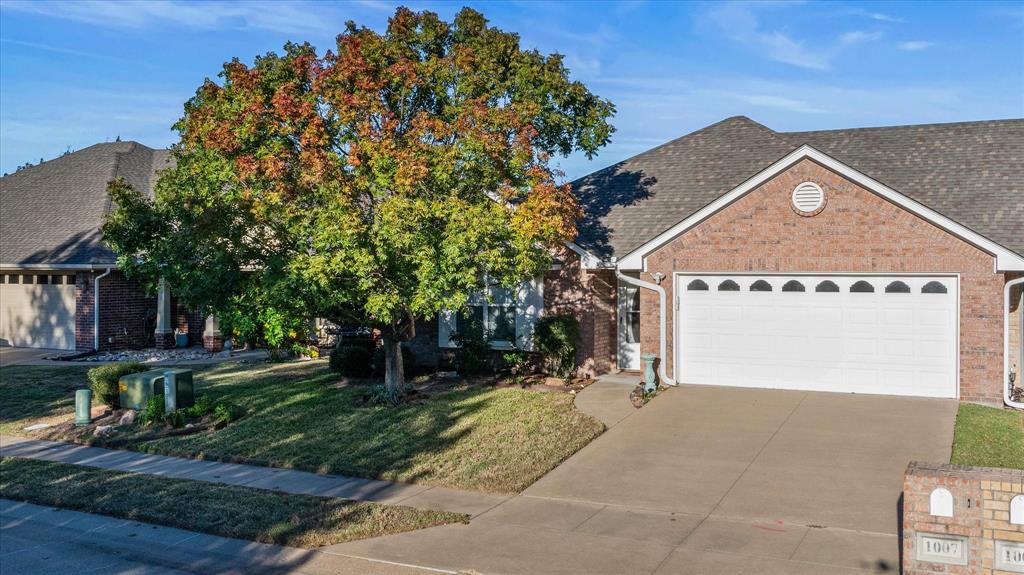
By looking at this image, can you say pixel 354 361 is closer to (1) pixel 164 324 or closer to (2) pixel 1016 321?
(1) pixel 164 324

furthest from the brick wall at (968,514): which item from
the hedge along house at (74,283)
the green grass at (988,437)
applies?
the hedge along house at (74,283)

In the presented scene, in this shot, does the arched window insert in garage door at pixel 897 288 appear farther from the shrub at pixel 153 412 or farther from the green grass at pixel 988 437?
the shrub at pixel 153 412

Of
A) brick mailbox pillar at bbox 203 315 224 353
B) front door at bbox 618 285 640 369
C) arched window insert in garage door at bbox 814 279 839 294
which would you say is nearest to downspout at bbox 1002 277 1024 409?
arched window insert in garage door at bbox 814 279 839 294

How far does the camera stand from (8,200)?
29891 mm

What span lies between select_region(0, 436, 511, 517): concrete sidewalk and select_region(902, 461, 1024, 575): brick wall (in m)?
4.93

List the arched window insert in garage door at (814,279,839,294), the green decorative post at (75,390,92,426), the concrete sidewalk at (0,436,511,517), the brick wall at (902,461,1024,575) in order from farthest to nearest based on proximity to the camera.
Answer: the arched window insert in garage door at (814,279,839,294) < the green decorative post at (75,390,92,426) < the concrete sidewalk at (0,436,511,517) < the brick wall at (902,461,1024,575)

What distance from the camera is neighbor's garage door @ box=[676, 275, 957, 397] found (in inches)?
614

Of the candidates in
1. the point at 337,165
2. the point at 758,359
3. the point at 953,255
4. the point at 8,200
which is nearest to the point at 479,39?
the point at 337,165

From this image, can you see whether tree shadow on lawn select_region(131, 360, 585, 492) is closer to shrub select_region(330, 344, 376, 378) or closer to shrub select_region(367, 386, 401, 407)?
shrub select_region(367, 386, 401, 407)

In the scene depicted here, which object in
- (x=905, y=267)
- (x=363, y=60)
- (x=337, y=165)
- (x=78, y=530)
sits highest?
(x=363, y=60)

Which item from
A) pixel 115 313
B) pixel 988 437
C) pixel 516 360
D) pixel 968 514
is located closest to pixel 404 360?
pixel 516 360

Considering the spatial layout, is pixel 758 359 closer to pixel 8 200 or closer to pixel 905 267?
pixel 905 267

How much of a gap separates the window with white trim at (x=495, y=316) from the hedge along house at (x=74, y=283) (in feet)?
31.9

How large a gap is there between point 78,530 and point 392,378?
23.0 feet
